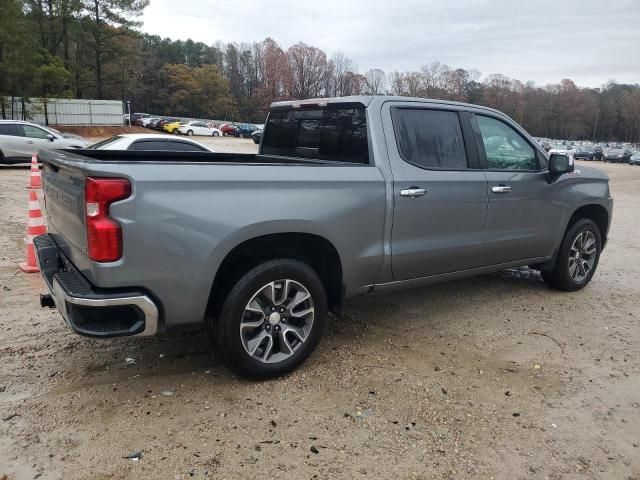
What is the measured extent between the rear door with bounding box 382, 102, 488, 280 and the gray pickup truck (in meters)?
0.01

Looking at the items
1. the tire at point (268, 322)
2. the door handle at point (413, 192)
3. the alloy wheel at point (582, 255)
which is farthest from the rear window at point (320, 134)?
the alloy wheel at point (582, 255)

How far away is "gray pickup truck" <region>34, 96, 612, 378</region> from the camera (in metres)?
2.92

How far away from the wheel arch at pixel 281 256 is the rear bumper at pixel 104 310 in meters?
0.48

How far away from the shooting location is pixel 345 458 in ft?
9.18

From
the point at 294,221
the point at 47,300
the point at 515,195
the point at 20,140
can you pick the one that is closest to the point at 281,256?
the point at 294,221

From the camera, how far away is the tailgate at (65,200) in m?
3.00

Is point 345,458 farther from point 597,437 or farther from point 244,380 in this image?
point 597,437

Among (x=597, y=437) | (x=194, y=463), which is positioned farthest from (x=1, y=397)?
(x=597, y=437)

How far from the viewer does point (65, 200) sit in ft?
10.8

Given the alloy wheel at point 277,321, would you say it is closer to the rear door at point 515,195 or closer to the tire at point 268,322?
the tire at point 268,322

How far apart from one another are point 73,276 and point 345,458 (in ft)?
6.31

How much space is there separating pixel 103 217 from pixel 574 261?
192 inches

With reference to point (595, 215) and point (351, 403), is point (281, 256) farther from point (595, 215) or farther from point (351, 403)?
point (595, 215)

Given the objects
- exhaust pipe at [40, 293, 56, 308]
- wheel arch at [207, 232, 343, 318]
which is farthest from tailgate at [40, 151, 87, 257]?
wheel arch at [207, 232, 343, 318]
